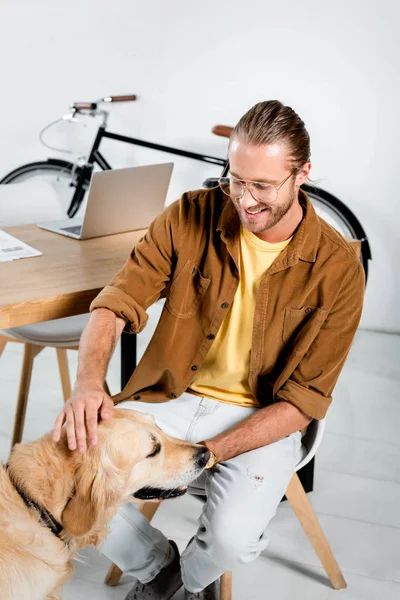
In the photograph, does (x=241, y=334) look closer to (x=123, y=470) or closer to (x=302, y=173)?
(x=302, y=173)

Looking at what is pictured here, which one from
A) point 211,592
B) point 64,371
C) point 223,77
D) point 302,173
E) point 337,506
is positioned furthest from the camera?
point 223,77

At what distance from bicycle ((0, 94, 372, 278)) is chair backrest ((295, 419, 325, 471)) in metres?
1.92

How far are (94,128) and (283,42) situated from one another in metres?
1.22

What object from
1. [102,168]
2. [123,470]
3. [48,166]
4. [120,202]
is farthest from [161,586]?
[48,166]

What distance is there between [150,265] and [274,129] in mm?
450

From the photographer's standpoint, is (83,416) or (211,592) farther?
(211,592)

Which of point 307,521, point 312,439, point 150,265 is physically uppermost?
point 150,265

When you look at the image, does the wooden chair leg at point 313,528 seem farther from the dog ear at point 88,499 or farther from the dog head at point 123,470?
the dog ear at point 88,499

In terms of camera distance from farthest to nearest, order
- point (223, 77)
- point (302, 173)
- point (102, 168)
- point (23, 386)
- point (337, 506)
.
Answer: point (102, 168) → point (223, 77) → point (23, 386) → point (337, 506) → point (302, 173)

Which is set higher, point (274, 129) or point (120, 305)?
point (274, 129)

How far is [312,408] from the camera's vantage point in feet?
5.77

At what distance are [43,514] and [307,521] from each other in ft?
2.83

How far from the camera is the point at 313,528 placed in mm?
2002

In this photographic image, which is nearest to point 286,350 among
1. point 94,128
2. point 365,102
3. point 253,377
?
point 253,377
